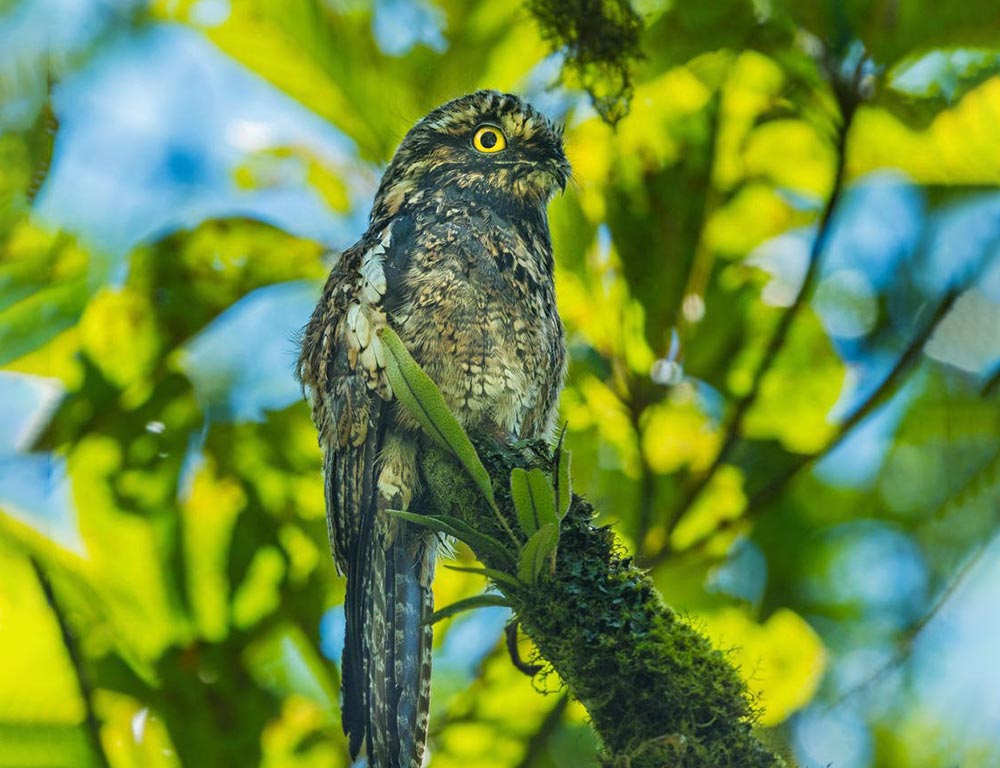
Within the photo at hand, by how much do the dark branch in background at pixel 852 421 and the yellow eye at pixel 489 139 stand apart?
1.61 metres

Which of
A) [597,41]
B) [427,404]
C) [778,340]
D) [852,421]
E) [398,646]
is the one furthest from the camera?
[597,41]

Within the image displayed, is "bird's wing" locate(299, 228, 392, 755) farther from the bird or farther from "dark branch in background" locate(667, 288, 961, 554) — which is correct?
"dark branch in background" locate(667, 288, 961, 554)

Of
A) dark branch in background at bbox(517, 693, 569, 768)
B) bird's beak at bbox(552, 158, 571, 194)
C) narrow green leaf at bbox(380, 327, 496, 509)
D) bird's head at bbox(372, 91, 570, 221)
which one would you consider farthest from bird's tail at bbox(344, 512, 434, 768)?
dark branch in background at bbox(517, 693, 569, 768)

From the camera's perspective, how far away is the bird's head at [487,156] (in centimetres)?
254

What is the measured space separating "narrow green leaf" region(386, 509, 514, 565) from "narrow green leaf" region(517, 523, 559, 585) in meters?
0.05

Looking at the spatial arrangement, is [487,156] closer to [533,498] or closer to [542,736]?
[533,498]

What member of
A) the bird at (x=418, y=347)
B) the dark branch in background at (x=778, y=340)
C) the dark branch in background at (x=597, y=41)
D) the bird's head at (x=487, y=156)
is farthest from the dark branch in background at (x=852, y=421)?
the bird's head at (x=487, y=156)

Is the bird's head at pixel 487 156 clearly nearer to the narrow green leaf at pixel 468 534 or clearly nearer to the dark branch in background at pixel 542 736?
the narrow green leaf at pixel 468 534

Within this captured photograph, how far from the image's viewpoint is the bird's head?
2543mm

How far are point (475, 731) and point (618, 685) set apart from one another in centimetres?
197

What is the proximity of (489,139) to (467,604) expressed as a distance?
4.92 feet

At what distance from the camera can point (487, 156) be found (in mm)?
2568

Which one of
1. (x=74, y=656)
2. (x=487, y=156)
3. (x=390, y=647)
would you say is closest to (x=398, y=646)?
Result: (x=390, y=647)

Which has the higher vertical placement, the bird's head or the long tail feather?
the bird's head
